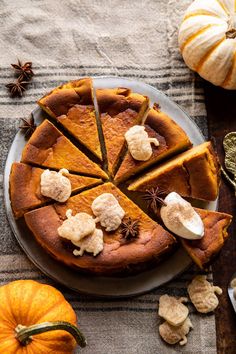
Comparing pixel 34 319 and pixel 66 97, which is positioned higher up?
pixel 66 97

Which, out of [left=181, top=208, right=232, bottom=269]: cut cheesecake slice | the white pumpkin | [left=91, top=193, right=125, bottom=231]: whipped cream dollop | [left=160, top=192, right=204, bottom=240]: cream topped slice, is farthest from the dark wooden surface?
[left=91, top=193, right=125, bottom=231]: whipped cream dollop

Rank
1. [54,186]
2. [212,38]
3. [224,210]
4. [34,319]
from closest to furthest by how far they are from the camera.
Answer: [34,319] → [54,186] → [212,38] → [224,210]

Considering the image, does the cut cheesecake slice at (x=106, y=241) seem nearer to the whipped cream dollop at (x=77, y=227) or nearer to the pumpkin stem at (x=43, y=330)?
the whipped cream dollop at (x=77, y=227)

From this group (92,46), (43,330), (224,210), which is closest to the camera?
(43,330)

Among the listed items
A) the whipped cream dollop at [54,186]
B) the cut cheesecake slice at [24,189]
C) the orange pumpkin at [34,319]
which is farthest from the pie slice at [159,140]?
the orange pumpkin at [34,319]

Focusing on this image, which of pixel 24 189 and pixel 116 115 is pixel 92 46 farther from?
pixel 24 189

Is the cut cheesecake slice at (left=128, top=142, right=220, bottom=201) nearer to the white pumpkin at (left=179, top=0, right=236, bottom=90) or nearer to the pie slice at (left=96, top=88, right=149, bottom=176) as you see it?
the pie slice at (left=96, top=88, right=149, bottom=176)

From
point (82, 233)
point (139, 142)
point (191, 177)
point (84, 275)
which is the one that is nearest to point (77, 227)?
point (82, 233)
